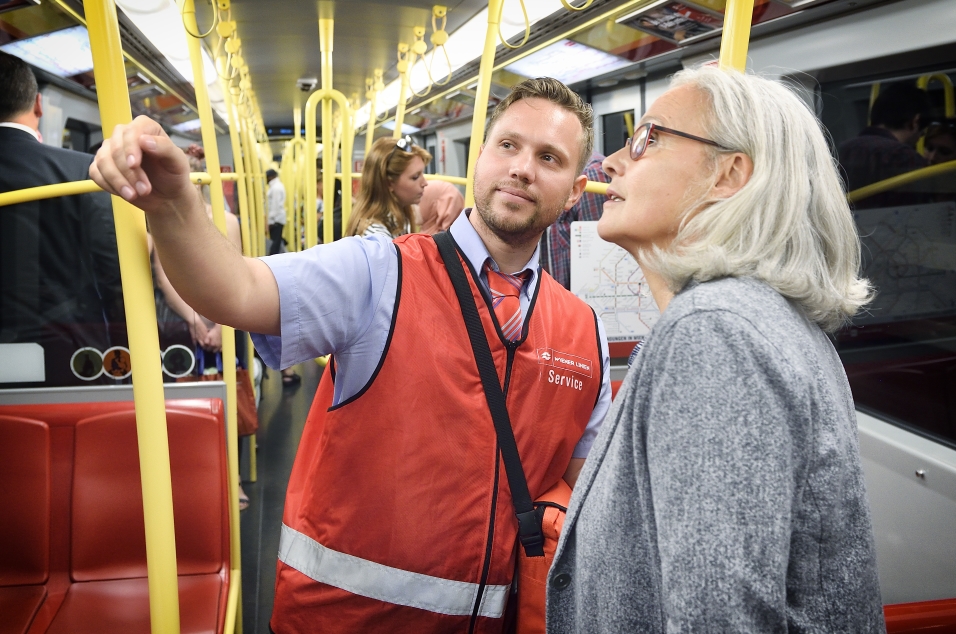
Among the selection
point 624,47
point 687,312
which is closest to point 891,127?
point 624,47

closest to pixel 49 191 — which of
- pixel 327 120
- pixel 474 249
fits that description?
pixel 474 249

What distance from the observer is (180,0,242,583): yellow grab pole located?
6.07 feet

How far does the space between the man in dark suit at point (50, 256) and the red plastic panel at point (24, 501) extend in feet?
0.93

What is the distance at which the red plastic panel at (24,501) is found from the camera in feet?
6.72

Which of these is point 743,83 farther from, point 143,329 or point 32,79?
point 32,79

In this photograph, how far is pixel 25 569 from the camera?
6.70 ft

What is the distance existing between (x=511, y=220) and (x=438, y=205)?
2842 mm

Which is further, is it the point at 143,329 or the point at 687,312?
the point at 143,329

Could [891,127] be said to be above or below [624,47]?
below

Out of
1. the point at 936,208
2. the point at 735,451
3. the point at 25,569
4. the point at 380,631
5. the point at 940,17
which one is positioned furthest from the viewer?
the point at 936,208

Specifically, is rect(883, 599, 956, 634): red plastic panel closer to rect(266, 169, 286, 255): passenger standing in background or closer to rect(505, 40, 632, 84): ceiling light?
rect(505, 40, 632, 84): ceiling light

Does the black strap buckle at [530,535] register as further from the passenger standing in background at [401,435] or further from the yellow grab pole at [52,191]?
the yellow grab pole at [52,191]

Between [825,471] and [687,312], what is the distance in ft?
0.83

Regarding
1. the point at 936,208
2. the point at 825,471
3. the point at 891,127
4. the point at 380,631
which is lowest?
the point at 380,631
